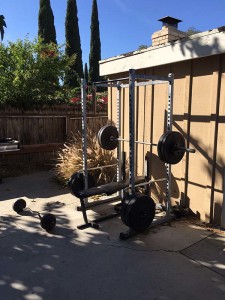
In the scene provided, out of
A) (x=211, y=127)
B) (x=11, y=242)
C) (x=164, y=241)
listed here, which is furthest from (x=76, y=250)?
(x=211, y=127)

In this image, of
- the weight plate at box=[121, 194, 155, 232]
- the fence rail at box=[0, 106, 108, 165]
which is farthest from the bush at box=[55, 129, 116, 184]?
the weight plate at box=[121, 194, 155, 232]

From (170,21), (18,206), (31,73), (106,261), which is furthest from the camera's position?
(31,73)

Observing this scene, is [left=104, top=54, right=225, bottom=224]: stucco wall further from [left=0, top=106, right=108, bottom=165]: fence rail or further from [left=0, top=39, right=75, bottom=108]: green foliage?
[left=0, top=39, right=75, bottom=108]: green foliage

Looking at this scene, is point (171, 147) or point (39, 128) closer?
point (171, 147)

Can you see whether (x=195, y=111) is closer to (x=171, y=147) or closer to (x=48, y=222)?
(x=171, y=147)

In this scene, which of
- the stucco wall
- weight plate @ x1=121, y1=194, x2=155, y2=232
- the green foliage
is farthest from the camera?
the green foliage

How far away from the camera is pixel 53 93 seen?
10156mm

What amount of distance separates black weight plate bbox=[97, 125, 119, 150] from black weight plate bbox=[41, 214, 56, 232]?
170 cm

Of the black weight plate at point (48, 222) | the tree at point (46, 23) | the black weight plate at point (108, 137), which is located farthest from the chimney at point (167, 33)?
the tree at point (46, 23)

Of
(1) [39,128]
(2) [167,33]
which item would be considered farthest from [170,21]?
(1) [39,128]

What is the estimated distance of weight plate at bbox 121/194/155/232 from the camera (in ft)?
11.5

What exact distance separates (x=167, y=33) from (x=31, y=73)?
5870 millimetres

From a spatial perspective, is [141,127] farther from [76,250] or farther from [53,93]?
[53,93]

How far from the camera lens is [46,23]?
67.6 ft
